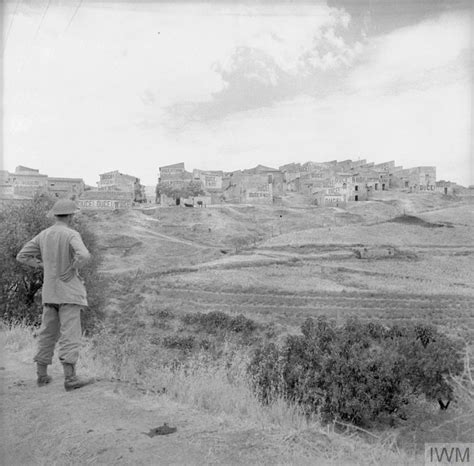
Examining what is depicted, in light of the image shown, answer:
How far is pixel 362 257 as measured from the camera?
43500 millimetres

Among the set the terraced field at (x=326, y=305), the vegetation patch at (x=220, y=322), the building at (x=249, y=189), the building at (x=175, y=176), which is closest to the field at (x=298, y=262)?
the terraced field at (x=326, y=305)

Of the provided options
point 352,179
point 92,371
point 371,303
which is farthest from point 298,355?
point 352,179

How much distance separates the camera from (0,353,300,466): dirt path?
313 centimetres

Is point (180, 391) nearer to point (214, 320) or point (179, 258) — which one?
point (214, 320)

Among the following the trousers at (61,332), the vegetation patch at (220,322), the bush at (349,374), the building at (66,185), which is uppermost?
the building at (66,185)

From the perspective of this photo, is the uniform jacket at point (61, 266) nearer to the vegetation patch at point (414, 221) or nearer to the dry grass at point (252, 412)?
the dry grass at point (252, 412)

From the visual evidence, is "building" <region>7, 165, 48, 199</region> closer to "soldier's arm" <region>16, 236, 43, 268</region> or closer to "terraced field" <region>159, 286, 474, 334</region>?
"terraced field" <region>159, 286, 474, 334</region>

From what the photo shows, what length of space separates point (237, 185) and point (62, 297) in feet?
237

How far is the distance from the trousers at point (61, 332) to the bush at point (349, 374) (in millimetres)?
2428

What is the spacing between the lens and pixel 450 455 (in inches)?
130

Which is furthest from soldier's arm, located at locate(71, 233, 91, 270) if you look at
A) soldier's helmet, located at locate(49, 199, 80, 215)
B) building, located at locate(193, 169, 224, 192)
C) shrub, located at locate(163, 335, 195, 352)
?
building, located at locate(193, 169, 224, 192)

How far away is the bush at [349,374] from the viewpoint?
24.6 ft

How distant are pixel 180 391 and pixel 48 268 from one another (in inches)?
67.9

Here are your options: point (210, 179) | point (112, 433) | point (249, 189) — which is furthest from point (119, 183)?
point (112, 433)
